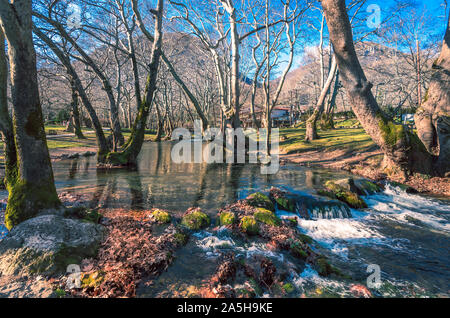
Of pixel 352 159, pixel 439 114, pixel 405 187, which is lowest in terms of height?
pixel 405 187

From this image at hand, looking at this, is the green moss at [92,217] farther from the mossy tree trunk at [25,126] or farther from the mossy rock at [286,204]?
the mossy rock at [286,204]

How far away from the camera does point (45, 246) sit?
3.58m

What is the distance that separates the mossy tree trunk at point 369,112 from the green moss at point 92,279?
31.4 feet

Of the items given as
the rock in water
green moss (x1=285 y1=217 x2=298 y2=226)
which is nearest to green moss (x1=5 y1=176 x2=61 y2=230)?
the rock in water

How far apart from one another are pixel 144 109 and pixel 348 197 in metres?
9.95

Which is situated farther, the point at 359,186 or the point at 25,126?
the point at 359,186

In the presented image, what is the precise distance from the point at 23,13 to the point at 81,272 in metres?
4.65

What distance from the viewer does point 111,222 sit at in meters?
5.24

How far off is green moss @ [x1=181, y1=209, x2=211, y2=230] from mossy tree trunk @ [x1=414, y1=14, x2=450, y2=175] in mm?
9831

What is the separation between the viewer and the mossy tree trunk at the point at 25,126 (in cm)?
387

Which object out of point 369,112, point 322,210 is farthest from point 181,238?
point 369,112

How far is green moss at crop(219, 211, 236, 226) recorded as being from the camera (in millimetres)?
5444

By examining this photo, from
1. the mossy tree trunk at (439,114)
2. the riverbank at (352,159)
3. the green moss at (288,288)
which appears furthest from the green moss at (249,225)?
the mossy tree trunk at (439,114)

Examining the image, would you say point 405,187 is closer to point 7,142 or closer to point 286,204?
point 286,204
